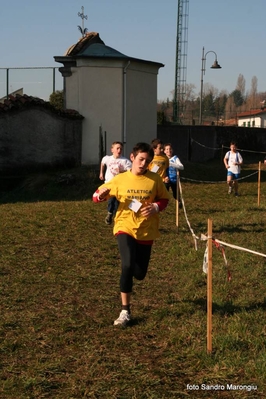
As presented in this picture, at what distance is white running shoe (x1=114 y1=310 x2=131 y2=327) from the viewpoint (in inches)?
229

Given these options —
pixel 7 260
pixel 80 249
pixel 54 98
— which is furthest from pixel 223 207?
pixel 54 98

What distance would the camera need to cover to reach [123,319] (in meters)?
5.86

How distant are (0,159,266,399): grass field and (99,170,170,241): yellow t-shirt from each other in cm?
95

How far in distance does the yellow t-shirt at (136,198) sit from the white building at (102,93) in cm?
1599

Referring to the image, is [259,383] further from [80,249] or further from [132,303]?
[80,249]

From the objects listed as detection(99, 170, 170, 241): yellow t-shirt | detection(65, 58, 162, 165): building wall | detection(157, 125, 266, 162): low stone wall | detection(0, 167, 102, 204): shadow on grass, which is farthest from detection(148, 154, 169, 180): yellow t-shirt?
detection(157, 125, 266, 162): low stone wall

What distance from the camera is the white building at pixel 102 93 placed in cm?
2164

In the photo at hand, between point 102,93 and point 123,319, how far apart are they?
1681cm

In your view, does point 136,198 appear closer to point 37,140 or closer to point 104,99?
point 37,140

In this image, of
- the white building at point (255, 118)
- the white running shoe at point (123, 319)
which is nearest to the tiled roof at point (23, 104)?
the white running shoe at point (123, 319)

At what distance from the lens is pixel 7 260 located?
348 inches

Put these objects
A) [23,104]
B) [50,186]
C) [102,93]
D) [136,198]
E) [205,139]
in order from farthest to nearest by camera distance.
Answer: [205,139] → [102,93] → [23,104] → [50,186] → [136,198]

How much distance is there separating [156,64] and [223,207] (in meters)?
10.2

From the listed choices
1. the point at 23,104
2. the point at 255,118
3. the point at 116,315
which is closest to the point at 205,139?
the point at 23,104
